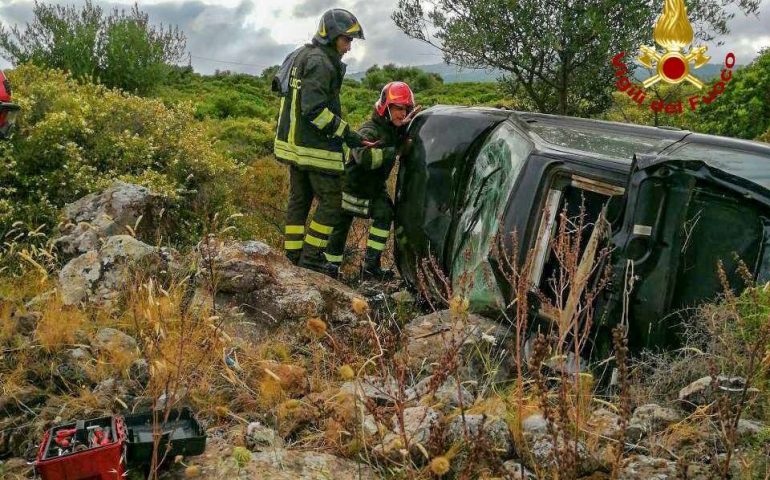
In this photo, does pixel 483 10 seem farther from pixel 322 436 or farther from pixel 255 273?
pixel 322 436

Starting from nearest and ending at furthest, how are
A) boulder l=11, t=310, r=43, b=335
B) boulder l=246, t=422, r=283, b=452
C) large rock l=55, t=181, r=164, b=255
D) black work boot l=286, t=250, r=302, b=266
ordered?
boulder l=246, t=422, r=283, b=452, boulder l=11, t=310, r=43, b=335, large rock l=55, t=181, r=164, b=255, black work boot l=286, t=250, r=302, b=266

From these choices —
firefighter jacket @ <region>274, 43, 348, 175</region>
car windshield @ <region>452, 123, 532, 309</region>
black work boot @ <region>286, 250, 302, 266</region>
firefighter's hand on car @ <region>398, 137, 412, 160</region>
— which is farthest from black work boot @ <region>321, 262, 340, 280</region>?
car windshield @ <region>452, 123, 532, 309</region>

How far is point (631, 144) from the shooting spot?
3.99m

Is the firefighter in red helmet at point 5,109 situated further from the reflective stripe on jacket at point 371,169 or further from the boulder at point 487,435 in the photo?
the boulder at point 487,435

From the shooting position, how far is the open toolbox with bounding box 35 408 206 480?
257 cm

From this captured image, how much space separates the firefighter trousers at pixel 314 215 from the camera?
5773mm

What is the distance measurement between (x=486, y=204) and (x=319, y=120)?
1.80m

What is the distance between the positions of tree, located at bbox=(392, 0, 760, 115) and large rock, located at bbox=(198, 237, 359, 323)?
245 inches

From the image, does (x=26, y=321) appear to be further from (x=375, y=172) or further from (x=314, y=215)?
(x=375, y=172)

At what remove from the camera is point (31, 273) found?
484 cm

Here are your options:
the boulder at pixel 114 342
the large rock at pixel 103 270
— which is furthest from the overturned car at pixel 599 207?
the large rock at pixel 103 270

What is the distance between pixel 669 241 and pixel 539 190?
76 cm

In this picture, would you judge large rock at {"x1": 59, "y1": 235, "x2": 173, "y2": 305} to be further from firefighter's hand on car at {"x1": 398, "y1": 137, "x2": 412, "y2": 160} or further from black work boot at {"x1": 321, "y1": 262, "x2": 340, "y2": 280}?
firefighter's hand on car at {"x1": 398, "y1": 137, "x2": 412, "y2": 160}

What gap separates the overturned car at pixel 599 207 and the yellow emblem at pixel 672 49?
190 inches
